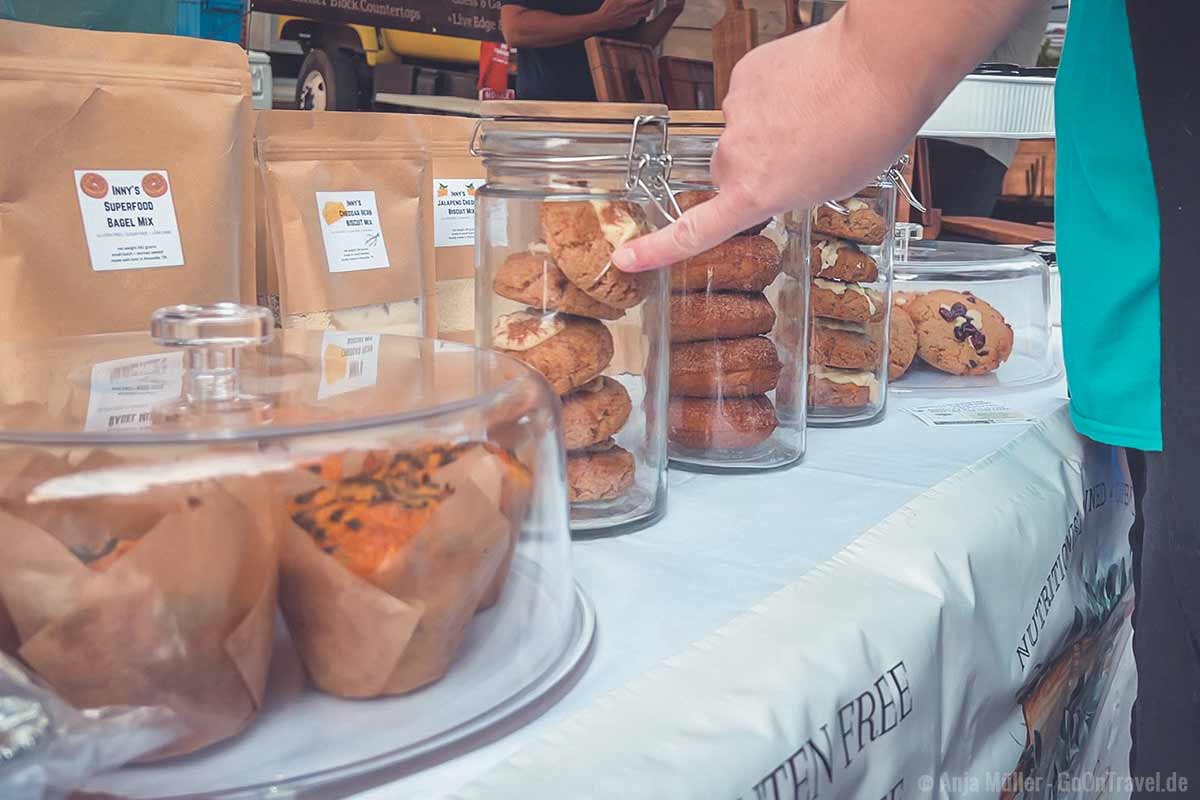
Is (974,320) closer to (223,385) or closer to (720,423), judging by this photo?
(720,423)

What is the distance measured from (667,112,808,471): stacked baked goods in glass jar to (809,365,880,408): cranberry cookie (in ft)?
0.45

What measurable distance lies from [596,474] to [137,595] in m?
0.38

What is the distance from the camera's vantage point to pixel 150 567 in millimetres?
404

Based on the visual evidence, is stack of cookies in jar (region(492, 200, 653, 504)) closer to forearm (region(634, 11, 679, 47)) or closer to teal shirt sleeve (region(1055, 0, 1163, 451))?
teal shirt sleeve (region(1055, 0, 1163, 451))

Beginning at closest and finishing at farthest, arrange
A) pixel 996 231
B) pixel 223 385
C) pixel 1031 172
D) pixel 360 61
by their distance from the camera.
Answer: pixel 223 385 → pixel 996 231 → pixel 1031 172 → pixel 360 61

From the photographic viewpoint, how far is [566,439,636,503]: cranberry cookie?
0.73m

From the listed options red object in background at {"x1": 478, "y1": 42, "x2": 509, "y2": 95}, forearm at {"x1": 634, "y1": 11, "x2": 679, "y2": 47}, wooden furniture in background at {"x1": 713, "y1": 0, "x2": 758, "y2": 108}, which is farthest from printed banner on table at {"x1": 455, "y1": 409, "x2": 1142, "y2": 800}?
red object in background at {"x1": 478, "y1": 42, "x2": 509, "y2": 95}

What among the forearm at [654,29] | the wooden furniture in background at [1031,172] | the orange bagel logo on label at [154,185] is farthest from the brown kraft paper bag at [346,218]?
the wooden furniture in background at [1031,172]

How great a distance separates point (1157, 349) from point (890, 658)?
0.32 m

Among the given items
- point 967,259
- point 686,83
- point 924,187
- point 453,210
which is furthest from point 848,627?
point 686,83

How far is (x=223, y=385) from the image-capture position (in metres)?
0.51

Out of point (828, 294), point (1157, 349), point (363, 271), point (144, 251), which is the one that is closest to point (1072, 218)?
point (1157, 349)

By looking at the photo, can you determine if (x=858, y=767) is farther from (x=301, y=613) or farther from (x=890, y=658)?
(x=301, y=613)

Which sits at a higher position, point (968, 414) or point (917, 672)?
point (968, 414)
